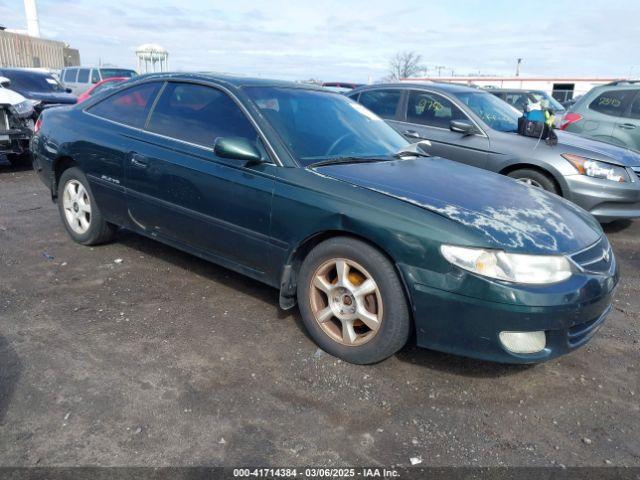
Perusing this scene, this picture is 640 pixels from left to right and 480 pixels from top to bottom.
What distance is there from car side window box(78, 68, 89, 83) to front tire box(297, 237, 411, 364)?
63.6ft

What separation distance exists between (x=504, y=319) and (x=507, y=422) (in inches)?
20.8

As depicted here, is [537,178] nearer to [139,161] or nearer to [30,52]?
[139,161]

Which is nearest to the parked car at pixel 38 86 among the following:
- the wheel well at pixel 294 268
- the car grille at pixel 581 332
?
the wheel well at pixel 294 268

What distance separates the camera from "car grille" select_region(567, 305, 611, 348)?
2.71 metres

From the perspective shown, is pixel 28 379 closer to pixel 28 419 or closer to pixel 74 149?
pixel 28 419

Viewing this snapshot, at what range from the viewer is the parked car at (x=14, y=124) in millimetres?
8078

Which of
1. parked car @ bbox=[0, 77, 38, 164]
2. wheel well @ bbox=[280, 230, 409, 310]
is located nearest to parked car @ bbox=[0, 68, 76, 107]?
parked car @ bbox=[0, 77, 38, 164]

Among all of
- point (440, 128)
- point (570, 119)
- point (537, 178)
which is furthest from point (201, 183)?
point (570, 119)

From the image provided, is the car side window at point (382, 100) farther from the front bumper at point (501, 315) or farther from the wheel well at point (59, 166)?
the front bumper at point (501, 315)

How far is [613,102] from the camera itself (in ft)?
26.9

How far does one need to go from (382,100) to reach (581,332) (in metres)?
4.88

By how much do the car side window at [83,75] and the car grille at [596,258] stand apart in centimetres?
2019

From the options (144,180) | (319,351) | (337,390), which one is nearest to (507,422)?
(337,390)

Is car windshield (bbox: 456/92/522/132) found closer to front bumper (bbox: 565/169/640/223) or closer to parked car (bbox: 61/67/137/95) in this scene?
front bumper (bbox: 565/169/640/223)
